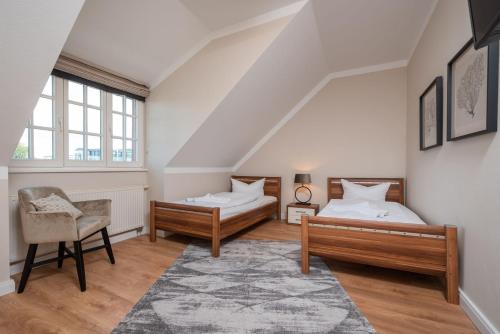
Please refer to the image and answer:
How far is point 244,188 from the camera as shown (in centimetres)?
441

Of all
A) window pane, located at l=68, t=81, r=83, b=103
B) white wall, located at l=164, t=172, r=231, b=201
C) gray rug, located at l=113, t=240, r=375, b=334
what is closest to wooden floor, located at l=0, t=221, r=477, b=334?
gray rug, located at l=113, t=240, r=375, b=334

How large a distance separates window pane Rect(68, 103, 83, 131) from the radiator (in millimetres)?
763

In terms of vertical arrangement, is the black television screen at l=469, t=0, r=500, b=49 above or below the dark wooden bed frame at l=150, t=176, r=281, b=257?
above

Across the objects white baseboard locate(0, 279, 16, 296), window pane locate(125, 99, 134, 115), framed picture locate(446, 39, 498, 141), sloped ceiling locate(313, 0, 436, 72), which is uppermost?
sloped ceiling locate(313, 0, 436, 72)

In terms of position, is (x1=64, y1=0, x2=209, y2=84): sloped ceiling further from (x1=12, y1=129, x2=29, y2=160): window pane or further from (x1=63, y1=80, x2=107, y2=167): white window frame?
(x1=12, y1=129, x2=29, y2=160): window pane

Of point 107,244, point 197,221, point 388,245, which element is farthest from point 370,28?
point 107,244

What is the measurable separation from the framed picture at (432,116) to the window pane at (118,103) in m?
3.66

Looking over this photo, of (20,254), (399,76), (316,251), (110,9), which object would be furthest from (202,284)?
(399,76)

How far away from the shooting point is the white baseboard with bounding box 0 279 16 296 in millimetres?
1876

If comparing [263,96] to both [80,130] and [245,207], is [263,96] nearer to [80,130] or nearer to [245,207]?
[245,207]

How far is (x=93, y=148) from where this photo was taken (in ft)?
9.83

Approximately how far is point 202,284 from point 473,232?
6.68 feet

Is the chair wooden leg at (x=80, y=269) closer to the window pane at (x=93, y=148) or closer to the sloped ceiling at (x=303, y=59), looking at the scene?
the window pane at (x=93, y=148)

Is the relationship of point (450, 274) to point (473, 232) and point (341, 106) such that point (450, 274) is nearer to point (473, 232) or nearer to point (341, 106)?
point (473, 232)
